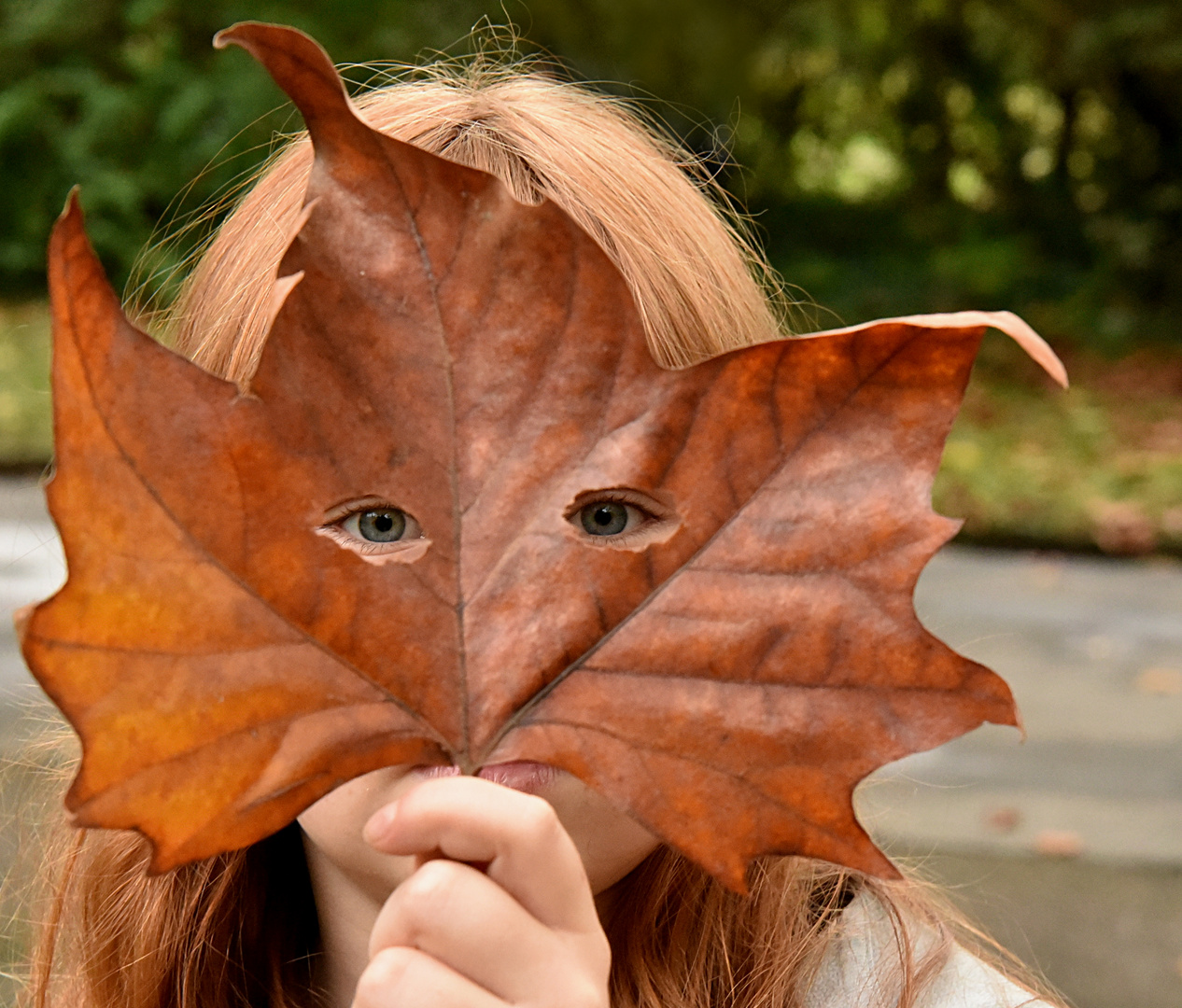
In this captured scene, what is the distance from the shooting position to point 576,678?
0.59 meters

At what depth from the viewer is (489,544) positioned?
0.60 meters

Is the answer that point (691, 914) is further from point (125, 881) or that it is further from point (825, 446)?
point (825, 446)

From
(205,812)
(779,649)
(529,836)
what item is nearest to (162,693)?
(205,812)

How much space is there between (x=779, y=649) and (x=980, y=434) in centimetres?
589

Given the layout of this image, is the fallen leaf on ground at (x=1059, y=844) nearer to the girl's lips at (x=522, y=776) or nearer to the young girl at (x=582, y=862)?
the young girl at (x=582, y=862)

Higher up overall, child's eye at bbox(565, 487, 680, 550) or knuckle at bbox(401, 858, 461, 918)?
child's eye at bbox(565, 487, 680, 550)

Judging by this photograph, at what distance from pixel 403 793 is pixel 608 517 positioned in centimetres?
24

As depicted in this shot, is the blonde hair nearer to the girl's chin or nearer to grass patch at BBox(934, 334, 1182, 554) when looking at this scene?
the girl's chin

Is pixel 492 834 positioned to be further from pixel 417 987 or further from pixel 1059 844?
pixel 1059 844

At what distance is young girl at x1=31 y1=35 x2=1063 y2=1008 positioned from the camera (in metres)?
1.00

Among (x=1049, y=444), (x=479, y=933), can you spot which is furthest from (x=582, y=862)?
(x=1049, y=444)

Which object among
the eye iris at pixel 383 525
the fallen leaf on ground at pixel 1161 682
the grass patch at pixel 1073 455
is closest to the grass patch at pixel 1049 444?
the grass patch at pixel 1073 455

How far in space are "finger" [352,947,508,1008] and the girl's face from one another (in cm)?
18

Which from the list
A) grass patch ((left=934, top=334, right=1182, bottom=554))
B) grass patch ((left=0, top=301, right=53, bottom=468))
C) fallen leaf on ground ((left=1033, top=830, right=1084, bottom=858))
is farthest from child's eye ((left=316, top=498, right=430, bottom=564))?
grass patch ((left=0, top=301, right=53, bottom=468))
